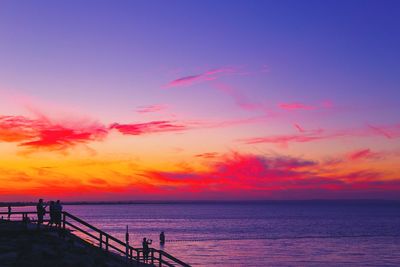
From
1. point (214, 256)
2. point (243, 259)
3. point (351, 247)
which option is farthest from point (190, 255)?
point (351, 247)

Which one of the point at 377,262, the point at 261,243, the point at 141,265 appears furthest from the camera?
the point at 261,243

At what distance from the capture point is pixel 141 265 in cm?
2877

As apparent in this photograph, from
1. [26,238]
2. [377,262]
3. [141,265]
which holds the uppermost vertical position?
[26,238]

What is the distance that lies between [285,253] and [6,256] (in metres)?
52.2

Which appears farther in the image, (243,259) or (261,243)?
(261,243)

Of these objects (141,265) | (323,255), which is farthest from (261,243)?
(141,265)

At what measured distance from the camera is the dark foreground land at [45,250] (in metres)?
21.9

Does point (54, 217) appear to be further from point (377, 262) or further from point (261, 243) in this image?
point (261, 243)

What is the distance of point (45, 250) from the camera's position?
23109 millimetres

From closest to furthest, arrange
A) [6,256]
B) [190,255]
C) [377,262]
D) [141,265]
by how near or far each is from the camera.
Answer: [6,256] < [141,265] < [377,262] < [190,255]

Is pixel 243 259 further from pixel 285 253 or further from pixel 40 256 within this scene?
pixel 40 256

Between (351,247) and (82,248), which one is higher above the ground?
(82,248)

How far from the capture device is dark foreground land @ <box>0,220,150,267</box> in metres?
21.9

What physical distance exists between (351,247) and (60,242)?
62354 millimetres
